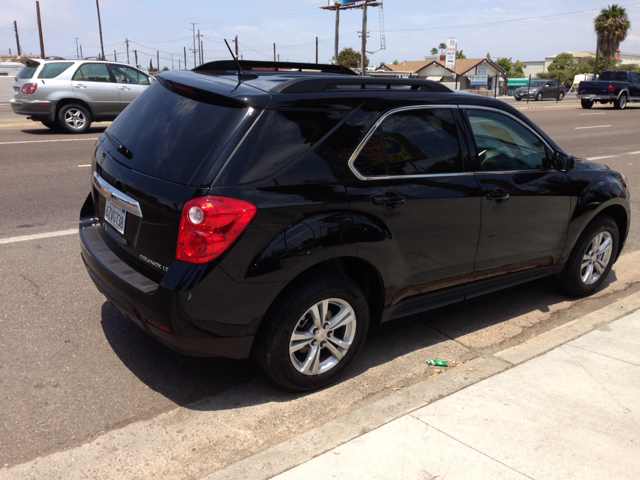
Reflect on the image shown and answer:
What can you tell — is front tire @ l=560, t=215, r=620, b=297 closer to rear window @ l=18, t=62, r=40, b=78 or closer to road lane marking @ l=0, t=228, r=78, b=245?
road lane marking @ l=0, t=228, r=78, b=245

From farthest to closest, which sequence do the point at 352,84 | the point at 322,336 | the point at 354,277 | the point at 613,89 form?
the point at 613,89 < the point at 354,277 < the point at 352,84 < the point at 322,336

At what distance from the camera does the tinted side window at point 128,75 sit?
14.8 m

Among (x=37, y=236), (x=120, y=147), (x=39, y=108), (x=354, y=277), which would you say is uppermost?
(x=120, y=147)

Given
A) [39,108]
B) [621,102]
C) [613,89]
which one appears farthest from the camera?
[621,102]

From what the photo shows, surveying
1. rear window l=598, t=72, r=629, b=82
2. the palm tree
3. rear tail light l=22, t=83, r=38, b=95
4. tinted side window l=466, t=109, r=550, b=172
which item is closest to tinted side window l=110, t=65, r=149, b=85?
rear tail light l=22, t=83, r=38, b=95

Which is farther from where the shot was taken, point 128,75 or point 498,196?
point 128,75

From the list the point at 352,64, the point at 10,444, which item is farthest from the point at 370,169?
the point at 352,64

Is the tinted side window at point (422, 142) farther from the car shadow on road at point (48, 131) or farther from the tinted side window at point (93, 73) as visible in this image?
the tinted side window at point (93, 73)

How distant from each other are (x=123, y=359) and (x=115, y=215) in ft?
3.06

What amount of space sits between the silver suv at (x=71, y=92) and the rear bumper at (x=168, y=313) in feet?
39.4

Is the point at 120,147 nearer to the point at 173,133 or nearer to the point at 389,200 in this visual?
the point at 173,133

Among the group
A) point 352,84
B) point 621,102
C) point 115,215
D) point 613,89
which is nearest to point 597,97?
point 613,89

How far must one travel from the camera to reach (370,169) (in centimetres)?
344

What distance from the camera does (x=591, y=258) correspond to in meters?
5.04
